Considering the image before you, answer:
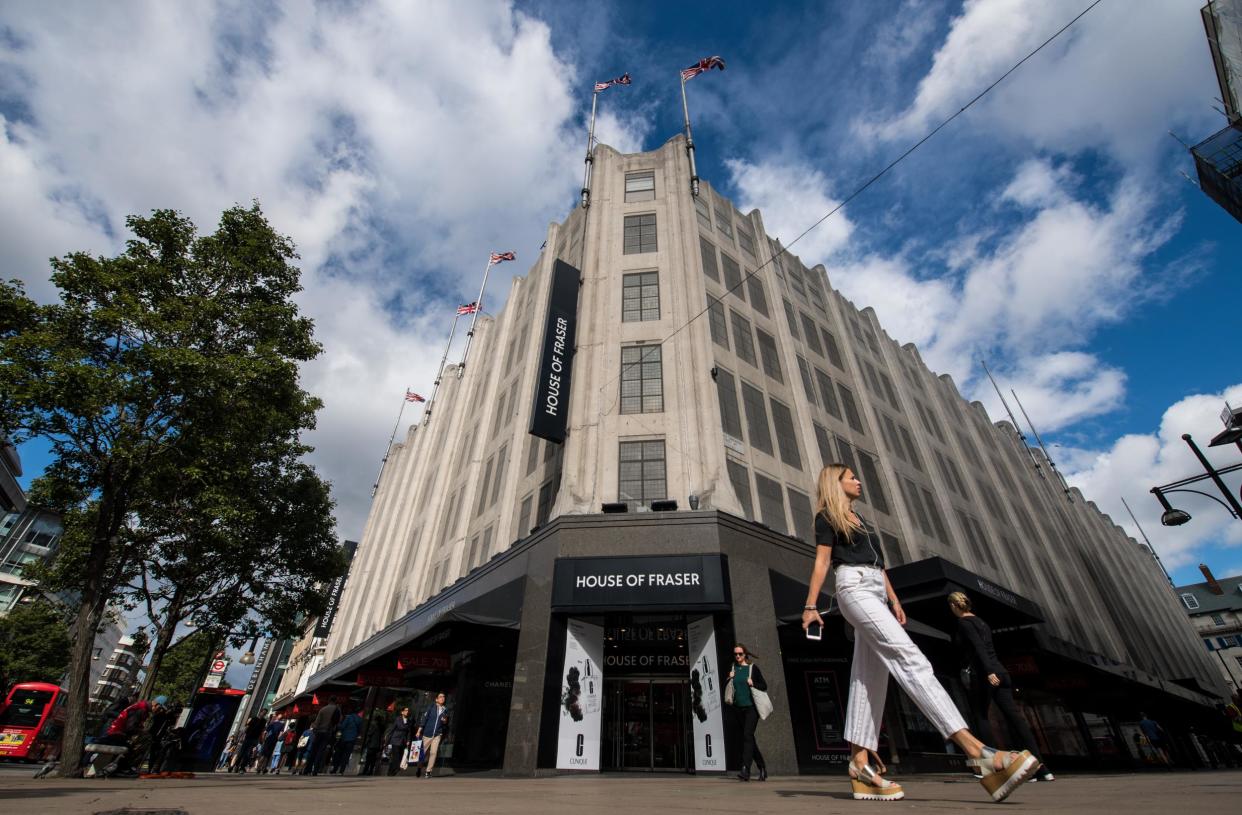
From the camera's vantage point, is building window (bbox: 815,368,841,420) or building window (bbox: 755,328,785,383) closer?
building window (bbox: 755,328,785,383)

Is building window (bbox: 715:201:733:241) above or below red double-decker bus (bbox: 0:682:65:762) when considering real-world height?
above

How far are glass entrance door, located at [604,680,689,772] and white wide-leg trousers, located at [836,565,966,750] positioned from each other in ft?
34.3

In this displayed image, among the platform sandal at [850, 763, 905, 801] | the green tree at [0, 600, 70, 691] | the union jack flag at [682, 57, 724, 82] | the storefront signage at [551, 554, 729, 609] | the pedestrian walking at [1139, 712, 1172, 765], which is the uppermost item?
the union jack flag at [682, 57, 724, 82]

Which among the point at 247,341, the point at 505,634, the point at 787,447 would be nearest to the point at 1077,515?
the point at 787,447

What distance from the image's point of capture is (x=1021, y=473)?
127 feet

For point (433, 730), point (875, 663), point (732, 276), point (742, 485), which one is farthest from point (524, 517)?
point (875, 663)

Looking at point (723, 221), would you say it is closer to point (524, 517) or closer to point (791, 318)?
point (791, 318)

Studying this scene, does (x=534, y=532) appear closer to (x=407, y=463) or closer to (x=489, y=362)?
(x=489, y=362)

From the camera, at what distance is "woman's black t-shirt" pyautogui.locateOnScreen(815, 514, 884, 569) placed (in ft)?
12.3

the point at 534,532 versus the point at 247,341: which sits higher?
the point at 247,341

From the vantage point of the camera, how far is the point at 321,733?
50.6 feet

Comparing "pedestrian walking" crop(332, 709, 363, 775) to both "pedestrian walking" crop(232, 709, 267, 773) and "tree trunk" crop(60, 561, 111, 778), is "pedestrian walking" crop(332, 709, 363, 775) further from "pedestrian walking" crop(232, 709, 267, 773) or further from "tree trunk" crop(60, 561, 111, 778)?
"pedestrian walking" crop(232, 709, 267, 773)

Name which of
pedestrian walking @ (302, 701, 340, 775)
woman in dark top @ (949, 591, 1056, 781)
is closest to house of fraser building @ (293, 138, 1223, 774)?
pedestrian walking @ (302, 701, 340, 775)

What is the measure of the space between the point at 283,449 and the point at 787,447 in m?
17.0
